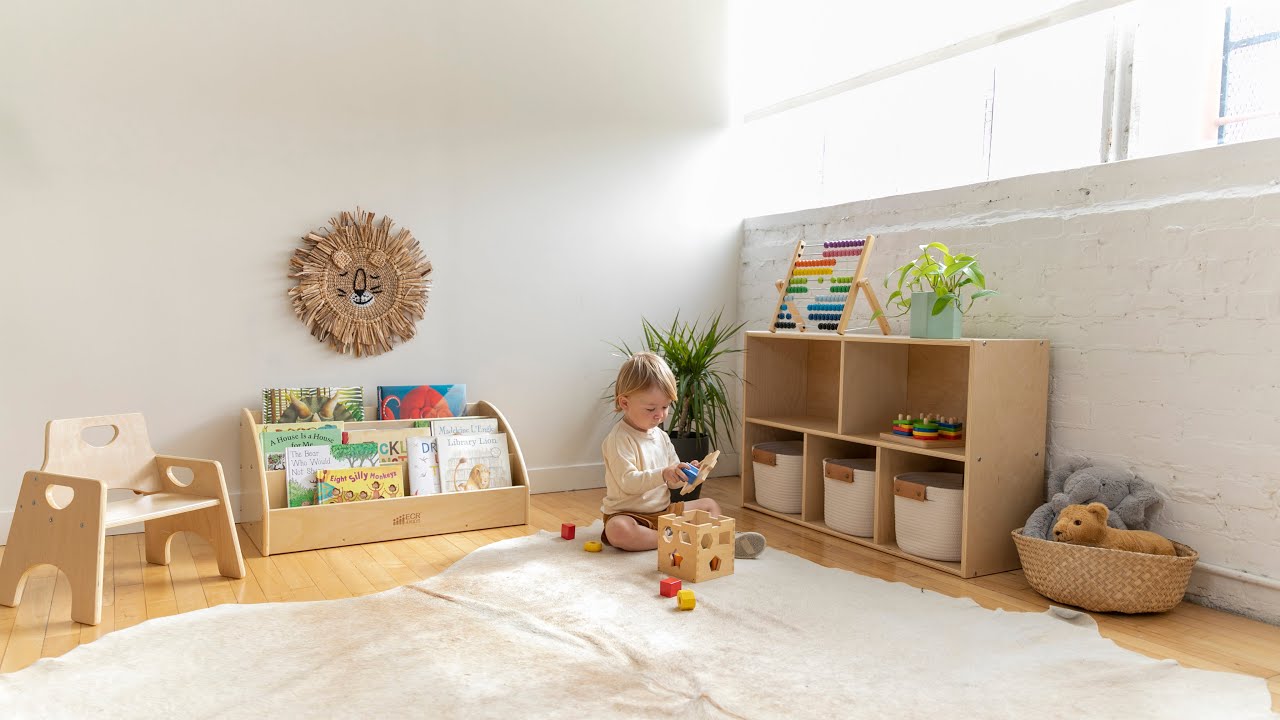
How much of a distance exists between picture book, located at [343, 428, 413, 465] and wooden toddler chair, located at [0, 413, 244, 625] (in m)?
0.67

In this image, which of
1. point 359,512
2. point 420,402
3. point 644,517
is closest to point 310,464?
point 359,512

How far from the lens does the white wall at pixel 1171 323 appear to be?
2.50 meters

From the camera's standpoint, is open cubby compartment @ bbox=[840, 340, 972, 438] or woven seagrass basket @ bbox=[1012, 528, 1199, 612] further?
open cubby compartment @ bbox=[840, 340, 972, 438]

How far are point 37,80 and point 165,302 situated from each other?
0.89 metres

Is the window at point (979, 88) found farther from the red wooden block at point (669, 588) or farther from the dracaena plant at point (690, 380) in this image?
the red wooden block at point (669, 588)

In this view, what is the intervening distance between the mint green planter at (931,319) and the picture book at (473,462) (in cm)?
174

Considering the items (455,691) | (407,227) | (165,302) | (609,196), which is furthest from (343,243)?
(455,691)

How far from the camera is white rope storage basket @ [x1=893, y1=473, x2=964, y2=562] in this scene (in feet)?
9.64

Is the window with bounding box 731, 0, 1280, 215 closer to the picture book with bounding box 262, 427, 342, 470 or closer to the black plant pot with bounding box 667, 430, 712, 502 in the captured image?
the black plant pot with bounding box 667, 430, 712, 502

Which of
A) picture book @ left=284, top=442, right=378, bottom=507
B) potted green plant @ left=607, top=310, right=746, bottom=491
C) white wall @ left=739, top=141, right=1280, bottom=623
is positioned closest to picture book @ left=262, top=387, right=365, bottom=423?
picture book @ left=284, top=442, right=378, bottom=507

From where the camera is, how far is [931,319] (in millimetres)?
3035

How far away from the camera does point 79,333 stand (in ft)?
10.5

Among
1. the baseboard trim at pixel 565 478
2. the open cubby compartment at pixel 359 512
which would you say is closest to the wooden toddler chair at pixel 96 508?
the open cubby compartment at pixel 359 512

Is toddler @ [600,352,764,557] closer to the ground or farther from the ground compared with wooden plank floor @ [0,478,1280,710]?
farther from the ground
